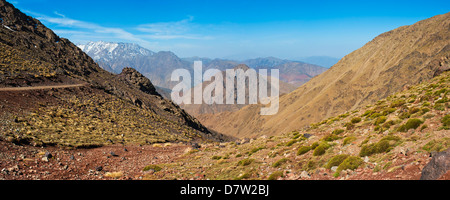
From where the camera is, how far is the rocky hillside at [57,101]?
1160 inches

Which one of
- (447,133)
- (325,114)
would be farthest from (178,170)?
(325,114)

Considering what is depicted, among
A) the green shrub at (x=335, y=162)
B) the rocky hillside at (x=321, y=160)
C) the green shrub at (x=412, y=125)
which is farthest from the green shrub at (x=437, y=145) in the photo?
the green shrub at (x=412, y=125)

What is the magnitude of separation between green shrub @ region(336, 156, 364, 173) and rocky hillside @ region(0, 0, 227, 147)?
1056 inches

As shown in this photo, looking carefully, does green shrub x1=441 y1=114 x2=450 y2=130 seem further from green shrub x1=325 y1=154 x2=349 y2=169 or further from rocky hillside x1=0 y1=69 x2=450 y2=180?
green shrub x1=325 y1=154 x2=349 y2=169

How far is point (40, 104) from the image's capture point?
38.2 m

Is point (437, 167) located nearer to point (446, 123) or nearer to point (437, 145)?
point (437, 145)

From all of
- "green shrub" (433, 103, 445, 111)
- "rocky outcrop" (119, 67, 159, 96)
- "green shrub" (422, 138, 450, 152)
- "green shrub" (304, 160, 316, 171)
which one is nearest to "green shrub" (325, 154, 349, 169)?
"green shrub" (304, 160, 316, 171)

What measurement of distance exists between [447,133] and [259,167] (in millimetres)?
11173

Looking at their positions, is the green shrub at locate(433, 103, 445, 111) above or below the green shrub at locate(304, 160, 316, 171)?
above

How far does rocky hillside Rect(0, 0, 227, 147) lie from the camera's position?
1160 inches

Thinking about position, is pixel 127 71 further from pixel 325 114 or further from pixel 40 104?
pixel 325 114

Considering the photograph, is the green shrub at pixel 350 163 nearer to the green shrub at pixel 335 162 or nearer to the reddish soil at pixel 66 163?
the green shrub at pixel 335 162

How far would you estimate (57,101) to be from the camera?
140ft

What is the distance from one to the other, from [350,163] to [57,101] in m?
48.6
